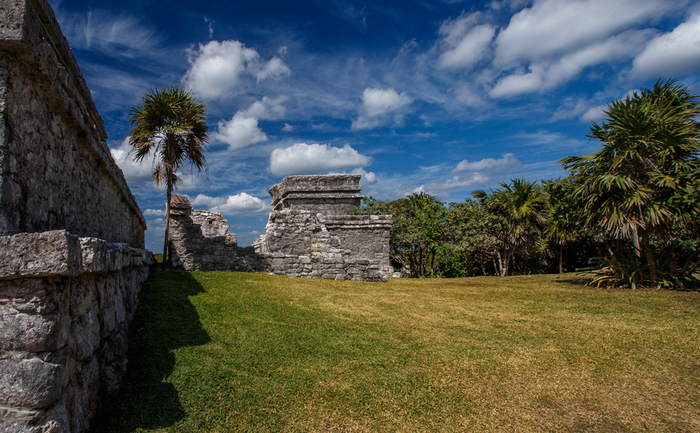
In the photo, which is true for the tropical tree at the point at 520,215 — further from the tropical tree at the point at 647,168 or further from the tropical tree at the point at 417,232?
the tropical tree at the point at 647,168

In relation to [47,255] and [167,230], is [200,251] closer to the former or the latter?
[167,230]

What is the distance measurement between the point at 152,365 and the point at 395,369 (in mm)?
2360

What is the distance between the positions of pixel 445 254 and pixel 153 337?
14245 millimetres

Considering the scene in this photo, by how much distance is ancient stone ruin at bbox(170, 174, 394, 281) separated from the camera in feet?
34.0

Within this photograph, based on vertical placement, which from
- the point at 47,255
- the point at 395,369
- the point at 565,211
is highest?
the point at 565,211

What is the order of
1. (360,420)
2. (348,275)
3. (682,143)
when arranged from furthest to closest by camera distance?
(348,275)
(682,143)
(360,420)

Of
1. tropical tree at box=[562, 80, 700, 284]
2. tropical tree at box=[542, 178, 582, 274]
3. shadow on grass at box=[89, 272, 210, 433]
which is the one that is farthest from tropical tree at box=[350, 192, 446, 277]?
shadow on grass at box=[89, 272, 210, 433]

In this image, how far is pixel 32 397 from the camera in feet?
5.71

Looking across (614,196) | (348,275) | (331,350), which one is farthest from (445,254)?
(331,350)

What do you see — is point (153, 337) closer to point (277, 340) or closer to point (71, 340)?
point (277, 340)

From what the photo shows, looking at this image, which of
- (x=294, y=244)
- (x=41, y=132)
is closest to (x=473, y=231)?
(x=294, y=244)

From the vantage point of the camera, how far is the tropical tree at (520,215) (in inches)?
618

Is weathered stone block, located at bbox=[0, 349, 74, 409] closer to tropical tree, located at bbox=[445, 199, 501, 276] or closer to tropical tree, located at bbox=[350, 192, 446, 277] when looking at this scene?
tropical tree, located at bbox=[350, 192, 446, 277]

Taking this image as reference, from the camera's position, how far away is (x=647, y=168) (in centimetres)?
884
